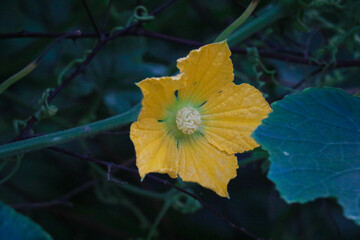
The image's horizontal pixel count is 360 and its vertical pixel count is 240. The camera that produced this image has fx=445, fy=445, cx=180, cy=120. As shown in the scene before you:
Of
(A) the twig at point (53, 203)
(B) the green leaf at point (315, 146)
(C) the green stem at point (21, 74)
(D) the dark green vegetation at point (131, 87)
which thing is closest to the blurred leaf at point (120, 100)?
(D) the dark green vegetation at point (131, 87)

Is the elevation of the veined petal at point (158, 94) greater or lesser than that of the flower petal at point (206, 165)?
greater

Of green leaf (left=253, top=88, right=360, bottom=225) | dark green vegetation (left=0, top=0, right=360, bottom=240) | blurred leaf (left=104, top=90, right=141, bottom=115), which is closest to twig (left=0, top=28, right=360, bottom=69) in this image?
dark green vegetation (left=0, top=0, right=360, bottom=240)

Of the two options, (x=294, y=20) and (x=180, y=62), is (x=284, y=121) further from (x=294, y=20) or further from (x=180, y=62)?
(x=294, y=20)

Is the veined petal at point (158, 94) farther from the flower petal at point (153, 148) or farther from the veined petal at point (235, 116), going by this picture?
the veined petal at point (235, 116)

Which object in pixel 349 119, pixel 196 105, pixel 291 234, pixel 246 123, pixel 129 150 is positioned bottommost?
pixel 291 234

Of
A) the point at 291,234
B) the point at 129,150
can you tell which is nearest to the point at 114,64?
the point at 129,150

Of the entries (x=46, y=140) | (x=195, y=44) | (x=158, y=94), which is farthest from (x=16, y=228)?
(x=195, y=44)

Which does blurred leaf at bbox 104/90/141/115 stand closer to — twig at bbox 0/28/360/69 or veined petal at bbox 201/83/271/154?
twig at bbox 0/28/360/69
